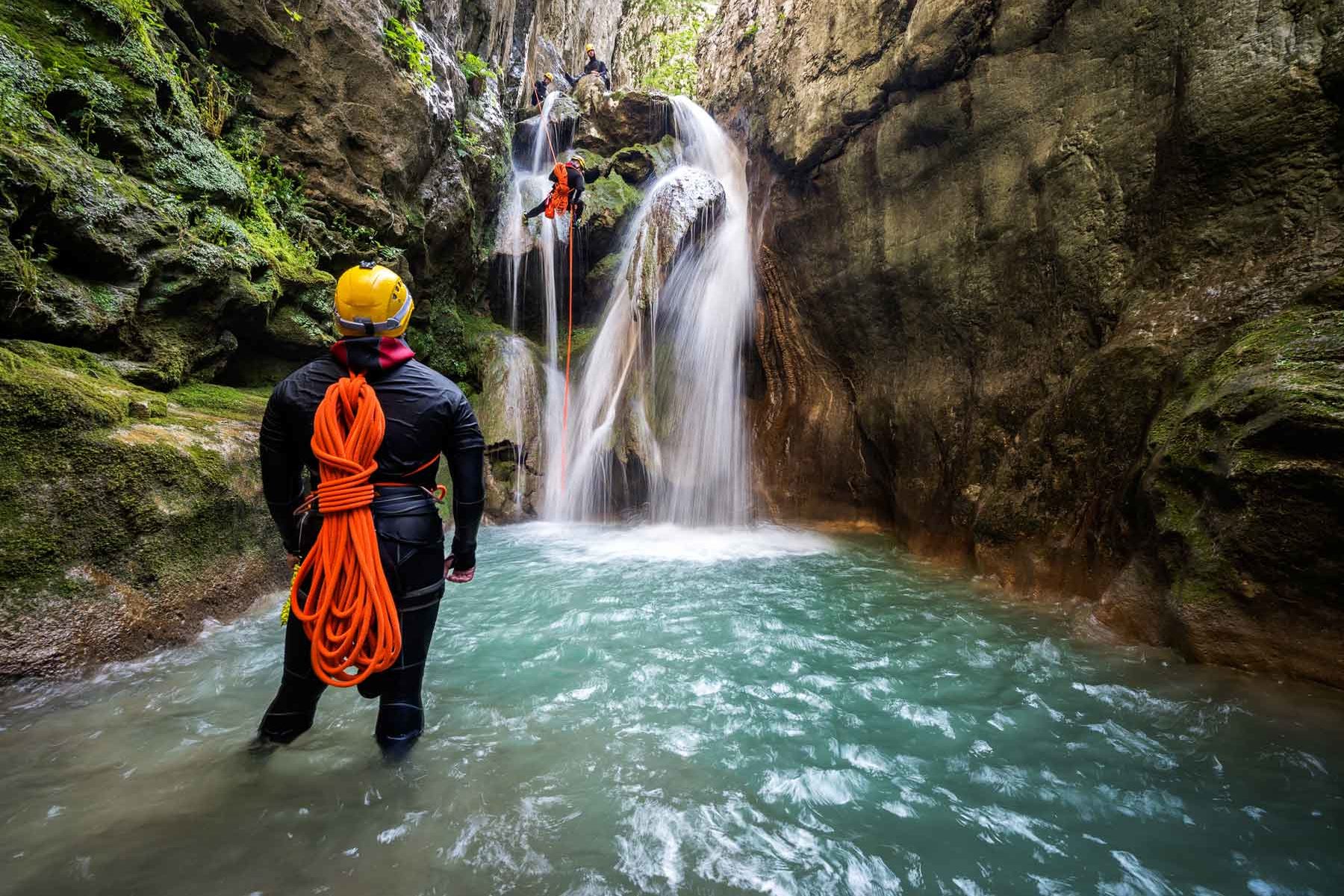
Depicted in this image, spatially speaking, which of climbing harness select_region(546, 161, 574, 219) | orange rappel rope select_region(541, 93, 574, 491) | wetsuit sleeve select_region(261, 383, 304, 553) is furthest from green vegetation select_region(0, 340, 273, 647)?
climbing harness select_region(546, 161, 574, 219)

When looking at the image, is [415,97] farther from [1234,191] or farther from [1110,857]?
[1110,857]

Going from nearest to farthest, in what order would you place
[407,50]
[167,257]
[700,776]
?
[700,776] < [167,257] < [407,50]

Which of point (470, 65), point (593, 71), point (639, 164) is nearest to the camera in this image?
point (470, 65)

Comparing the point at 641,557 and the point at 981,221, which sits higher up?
the point at 981,221

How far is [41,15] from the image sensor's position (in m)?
4.80

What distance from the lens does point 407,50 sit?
28.7 ft

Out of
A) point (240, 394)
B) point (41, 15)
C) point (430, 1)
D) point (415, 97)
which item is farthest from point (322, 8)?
point (240, 394)

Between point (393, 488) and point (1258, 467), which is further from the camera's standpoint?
point (1258, 467)

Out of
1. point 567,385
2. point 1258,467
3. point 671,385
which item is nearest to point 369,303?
point 1258,467

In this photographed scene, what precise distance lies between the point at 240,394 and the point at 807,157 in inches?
290

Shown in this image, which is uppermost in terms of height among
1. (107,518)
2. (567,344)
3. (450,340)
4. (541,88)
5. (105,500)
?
(541,88)

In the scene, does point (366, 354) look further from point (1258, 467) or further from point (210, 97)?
point (210, 97)

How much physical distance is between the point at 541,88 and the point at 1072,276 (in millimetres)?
16346

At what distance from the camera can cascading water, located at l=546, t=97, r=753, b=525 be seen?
8.89 meters
